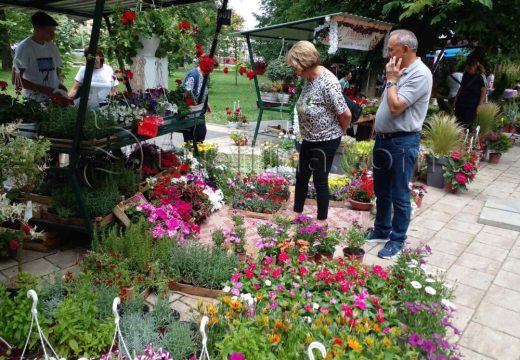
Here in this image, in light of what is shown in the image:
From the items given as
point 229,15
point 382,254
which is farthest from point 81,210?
point 229,15

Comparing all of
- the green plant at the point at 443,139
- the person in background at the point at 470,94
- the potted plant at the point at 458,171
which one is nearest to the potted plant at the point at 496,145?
the person in background at the point at 470,94

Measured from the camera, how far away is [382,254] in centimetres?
361

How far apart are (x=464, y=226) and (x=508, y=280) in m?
1.19

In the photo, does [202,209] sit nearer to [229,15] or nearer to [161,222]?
[161,222]

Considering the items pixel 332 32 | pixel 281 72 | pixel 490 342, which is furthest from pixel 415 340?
pixel 281 72

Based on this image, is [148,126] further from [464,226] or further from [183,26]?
[464,226]

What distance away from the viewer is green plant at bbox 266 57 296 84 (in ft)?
30.3

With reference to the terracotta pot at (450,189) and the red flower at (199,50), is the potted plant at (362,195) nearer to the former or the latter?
the terracotta pot at (450,189)

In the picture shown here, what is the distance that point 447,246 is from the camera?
13.0 feet

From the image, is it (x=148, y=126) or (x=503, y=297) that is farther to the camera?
(x=148, y=126)

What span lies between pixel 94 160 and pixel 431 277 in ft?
10.1

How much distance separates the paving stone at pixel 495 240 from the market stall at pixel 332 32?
3.54 m

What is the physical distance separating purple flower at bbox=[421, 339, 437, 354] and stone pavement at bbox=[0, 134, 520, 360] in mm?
681

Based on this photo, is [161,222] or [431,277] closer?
[431,277]
